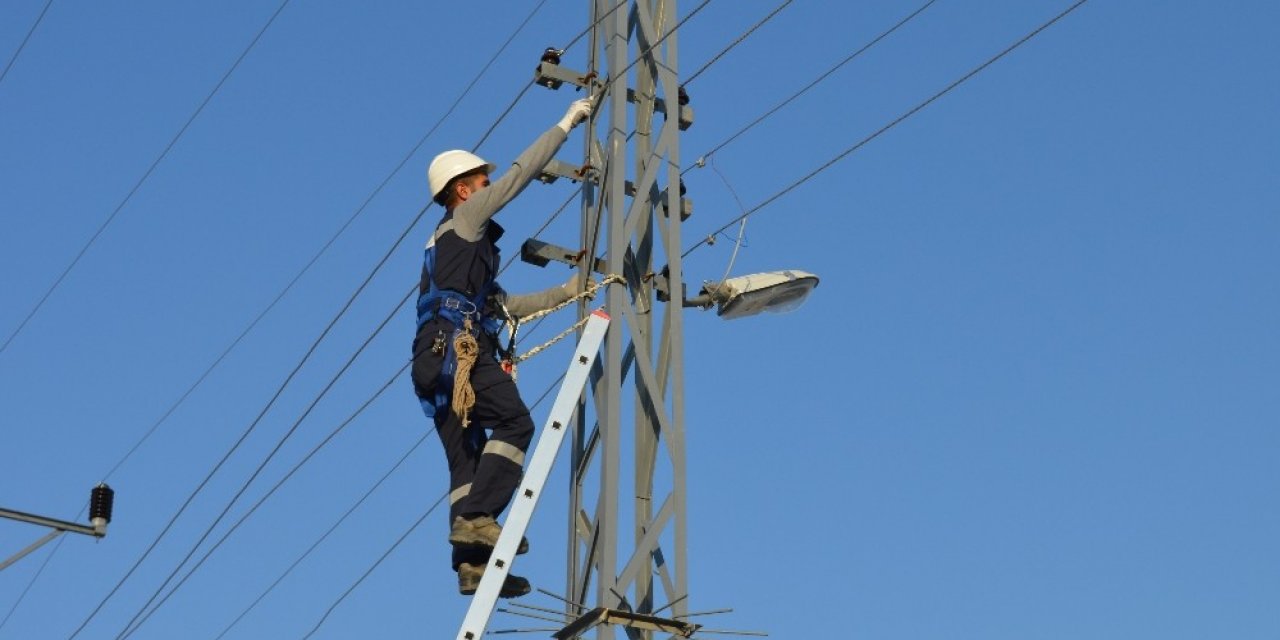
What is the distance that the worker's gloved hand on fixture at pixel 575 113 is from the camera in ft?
30.5

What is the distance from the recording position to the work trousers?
8734mm

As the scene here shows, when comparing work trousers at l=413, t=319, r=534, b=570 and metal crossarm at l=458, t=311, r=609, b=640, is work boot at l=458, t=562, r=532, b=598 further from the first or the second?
metal crossarm at l=458, t=311, r=609, b=640

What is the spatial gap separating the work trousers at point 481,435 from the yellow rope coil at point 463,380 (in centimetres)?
A: 5

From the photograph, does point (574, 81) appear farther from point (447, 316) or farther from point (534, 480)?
point (534, 480)

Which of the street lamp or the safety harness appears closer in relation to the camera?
the safety harness

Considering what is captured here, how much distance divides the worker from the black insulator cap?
287 inches

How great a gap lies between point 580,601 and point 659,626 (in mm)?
440

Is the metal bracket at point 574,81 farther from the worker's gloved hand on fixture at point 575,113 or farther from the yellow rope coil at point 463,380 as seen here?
the yellow rope coil at point 463,380

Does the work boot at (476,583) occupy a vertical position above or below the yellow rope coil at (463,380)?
below

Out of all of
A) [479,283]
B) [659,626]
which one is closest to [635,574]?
[659,626]

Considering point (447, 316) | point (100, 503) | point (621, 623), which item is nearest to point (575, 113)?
point (447, 316)

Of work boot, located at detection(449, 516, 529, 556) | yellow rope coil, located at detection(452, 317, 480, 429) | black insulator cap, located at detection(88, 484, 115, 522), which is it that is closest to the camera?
work boot, located at detection(449, 516, 529, 556)

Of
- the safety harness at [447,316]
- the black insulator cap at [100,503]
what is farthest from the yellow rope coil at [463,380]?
the black insulator cap at [100,503]

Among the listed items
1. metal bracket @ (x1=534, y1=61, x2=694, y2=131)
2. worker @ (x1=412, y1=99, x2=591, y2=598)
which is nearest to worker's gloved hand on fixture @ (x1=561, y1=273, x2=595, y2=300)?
worker @ (x1=412, y1=99, x2=591, y2=598)
